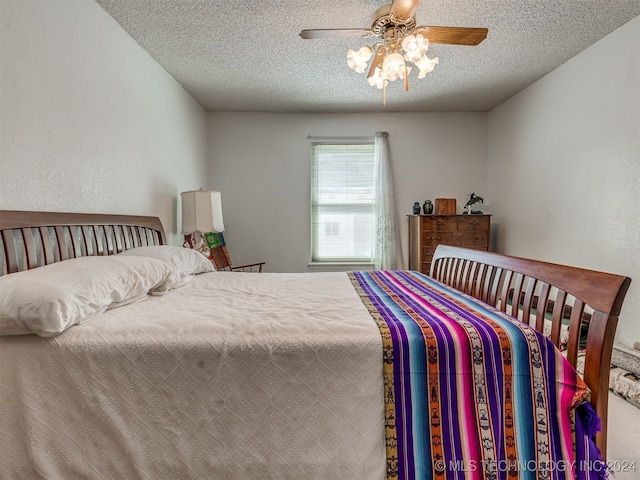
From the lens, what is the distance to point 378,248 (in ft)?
14.3

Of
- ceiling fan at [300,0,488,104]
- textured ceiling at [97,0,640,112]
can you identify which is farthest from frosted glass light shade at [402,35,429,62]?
textured ceiling at [97,0,640,112]

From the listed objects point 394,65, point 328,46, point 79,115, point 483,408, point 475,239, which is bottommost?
point 483,408

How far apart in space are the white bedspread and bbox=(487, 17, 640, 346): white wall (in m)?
2.48

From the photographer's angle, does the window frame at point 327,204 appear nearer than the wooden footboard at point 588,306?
No

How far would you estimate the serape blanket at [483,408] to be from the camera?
A: 1.07 meters

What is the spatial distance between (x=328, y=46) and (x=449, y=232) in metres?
2.31

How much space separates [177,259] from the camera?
221cm

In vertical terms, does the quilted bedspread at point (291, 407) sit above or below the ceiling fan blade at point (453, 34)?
below

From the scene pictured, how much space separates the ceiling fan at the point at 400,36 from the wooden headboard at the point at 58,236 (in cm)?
164

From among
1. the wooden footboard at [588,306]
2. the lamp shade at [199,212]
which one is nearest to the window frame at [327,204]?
the lamp shade at [199,212]

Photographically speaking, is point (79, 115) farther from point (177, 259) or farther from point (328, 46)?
point (328, 46)

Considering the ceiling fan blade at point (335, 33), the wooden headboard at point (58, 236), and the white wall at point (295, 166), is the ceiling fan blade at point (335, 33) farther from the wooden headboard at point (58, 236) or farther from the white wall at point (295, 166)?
the white wall at point (295, 166)

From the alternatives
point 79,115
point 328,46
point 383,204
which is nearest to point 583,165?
point 383,204

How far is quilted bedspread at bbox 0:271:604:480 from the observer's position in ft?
3.51
